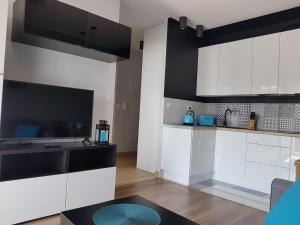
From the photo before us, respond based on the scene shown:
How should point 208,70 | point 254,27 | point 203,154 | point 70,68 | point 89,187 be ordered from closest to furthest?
point 89,187 → point 70,68 → point 203,154 → point 254,27 → point 208,70

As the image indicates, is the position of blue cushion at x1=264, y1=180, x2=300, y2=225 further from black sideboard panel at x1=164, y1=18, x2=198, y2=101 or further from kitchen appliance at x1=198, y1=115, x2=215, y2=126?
kitchen appliance at x1=198, y1=115, x2=215, y2=126

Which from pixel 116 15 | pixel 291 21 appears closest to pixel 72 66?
pixel 116 15

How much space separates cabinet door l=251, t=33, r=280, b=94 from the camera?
324 cm

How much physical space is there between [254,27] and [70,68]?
109 inches

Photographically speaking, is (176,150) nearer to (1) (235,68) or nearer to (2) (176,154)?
(2) (176,154)

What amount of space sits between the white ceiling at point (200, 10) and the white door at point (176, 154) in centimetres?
172

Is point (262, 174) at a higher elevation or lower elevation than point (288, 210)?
lower

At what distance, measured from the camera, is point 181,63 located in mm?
3877

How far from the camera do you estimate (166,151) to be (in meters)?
3.59

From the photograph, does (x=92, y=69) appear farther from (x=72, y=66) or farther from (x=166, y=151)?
(x=166, y=151)

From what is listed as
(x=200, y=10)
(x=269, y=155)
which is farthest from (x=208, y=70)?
(x=269, y=155)

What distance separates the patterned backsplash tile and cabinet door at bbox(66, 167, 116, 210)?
94.9 inches

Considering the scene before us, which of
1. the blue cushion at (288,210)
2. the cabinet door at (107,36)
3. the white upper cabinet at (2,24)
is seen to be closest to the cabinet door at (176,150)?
the cabinet door at (107,36)

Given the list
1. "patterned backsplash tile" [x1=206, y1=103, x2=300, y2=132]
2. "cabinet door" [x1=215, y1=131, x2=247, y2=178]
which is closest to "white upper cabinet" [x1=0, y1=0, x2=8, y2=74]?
"cabinet door" [x1=215, y1=131, x2=247, y2=178]
